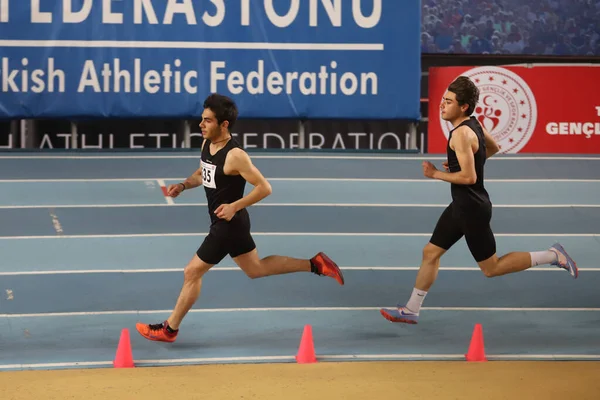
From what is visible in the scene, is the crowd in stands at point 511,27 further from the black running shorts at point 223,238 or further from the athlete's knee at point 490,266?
the black running shorts at point 223,238

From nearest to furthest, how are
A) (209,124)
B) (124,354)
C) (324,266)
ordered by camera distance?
(124,354), (209,124), (324,266)

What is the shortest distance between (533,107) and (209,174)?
9.29 metres

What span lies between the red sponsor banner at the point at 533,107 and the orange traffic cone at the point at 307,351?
8.89 m

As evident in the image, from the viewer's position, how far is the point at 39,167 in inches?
594

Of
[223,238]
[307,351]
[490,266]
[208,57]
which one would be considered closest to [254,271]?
[223,238]

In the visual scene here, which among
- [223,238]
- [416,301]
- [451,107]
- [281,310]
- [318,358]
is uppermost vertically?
[451,107]

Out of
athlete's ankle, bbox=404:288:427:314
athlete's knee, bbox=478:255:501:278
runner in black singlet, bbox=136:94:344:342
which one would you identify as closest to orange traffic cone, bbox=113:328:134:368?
runner in black singlet, bbox=136:94:344:342

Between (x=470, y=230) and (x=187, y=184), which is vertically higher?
(x=187, y=184)

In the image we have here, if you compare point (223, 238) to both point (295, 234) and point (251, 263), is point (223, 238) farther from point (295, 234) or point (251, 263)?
point (295, 234)

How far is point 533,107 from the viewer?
53.0 feet

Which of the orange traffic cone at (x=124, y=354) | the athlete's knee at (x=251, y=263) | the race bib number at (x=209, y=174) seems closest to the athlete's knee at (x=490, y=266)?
the athlete's knee at (x=251, y=263)

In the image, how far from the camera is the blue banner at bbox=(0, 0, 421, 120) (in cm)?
1548

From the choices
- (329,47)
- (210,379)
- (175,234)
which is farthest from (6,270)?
(329,47)

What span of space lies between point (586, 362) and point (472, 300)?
2032mm
